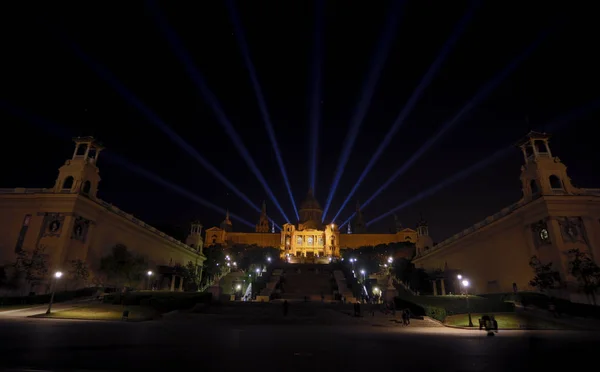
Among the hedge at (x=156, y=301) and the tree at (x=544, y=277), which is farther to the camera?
the tree at (x=544, y=277)

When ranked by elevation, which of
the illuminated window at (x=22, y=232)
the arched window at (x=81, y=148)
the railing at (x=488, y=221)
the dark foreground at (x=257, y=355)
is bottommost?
the dark foreground at (x=257, y=355)

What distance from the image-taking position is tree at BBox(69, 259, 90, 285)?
32134 millimetres

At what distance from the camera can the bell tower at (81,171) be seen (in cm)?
3663

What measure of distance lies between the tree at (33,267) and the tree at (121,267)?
252 inches

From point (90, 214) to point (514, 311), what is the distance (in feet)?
136

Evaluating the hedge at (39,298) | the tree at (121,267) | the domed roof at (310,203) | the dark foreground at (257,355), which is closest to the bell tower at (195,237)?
the tree at (121,267)

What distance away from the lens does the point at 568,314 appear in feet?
75.3

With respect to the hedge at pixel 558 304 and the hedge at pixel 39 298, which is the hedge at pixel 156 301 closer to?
the hedge at pixel 39 298

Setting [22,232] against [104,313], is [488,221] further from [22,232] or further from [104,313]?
[22,232]

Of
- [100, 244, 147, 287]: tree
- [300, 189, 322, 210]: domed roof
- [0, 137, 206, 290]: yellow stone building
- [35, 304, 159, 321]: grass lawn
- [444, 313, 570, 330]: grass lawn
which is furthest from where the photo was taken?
[300, 189, 322, 210]: domed roof

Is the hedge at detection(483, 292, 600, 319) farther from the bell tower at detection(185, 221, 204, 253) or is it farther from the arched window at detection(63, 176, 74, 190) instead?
the bell tower at detection(185, 221, 204, 253)

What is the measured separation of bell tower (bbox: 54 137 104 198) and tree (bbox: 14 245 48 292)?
751 centimetres

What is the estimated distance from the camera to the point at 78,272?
32.1 meters

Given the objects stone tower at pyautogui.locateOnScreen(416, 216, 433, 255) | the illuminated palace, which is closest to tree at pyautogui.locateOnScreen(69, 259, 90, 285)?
stone tower at pyautogui.locateOnScreen(416, 216, 433, 255)
